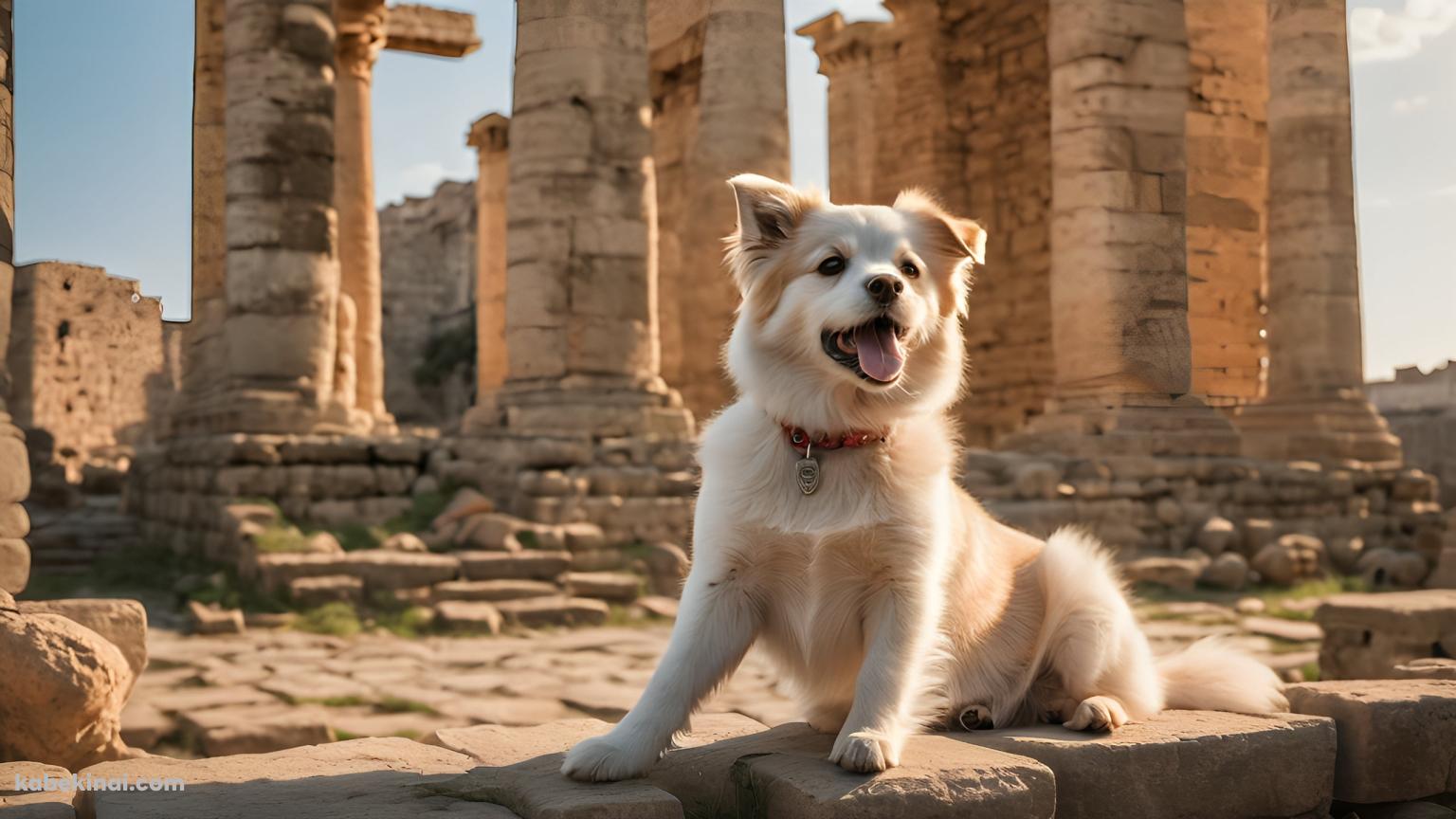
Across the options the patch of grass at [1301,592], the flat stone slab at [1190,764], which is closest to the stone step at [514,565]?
the patch of grass at [1301,592]

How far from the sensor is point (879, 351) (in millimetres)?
2621

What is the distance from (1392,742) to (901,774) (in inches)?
68.7

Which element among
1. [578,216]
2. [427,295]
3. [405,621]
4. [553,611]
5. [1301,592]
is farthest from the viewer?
[427,295]

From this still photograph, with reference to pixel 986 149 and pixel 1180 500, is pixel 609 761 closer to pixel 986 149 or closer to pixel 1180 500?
pixel 1180 500

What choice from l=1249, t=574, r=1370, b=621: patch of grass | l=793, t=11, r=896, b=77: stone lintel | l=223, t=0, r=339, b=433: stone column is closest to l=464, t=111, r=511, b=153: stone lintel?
l=793, t=11, r=896, b=77: stone lintel

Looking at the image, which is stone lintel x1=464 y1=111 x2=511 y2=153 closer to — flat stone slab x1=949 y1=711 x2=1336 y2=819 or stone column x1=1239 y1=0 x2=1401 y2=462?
stone column x1=1239 y1=0 x2=1401 y2=462

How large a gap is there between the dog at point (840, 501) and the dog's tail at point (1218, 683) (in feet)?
1.87

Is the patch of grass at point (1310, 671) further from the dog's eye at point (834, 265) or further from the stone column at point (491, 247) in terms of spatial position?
the stone column at point (491, 247)

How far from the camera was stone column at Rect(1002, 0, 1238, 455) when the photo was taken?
11.9m

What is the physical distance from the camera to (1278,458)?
44.4ft

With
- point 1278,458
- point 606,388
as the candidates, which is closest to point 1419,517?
point 1278,458

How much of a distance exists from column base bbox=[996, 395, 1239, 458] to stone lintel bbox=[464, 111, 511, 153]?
11009mm

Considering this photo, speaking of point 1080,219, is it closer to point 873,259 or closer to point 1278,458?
point 1278,458

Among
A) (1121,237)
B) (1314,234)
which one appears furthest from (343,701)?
(1314,234)
